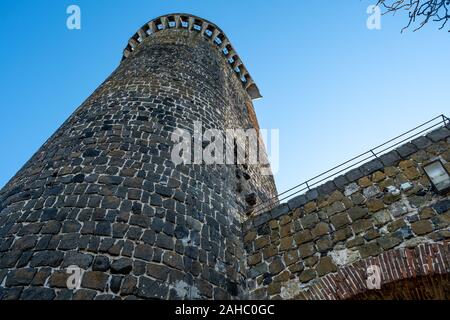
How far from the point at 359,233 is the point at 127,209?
12.0ft

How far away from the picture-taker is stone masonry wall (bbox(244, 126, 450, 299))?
430 cm

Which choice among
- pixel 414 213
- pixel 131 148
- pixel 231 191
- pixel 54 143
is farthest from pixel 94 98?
pixel 414 213

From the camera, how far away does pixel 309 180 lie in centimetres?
619

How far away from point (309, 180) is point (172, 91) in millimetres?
3950

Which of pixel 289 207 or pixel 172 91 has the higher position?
pixel 172 91

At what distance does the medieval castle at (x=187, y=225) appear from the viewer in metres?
3.92

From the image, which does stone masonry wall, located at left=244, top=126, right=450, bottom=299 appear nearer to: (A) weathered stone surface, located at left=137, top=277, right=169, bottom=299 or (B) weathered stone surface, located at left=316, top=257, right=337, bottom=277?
(B) weathered stone surface, located at left=316, top=257, right=337, bottom=277

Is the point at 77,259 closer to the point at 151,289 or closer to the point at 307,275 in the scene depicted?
the point at 151,289

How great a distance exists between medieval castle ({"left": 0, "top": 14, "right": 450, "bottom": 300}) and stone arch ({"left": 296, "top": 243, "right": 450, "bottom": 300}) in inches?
0.6

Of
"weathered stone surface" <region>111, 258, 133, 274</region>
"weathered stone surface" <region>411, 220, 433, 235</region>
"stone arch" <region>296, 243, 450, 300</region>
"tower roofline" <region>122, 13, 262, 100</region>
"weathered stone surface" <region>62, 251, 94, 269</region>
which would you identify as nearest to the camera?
"weathered stone surface" <region>62, 251, 94, 269</region>

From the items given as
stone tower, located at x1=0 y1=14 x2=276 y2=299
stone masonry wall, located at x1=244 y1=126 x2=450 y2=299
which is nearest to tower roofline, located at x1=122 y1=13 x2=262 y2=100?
stone tower, located at x1=0 y1=14 x2=276 y2=299

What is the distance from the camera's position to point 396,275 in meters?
4.15

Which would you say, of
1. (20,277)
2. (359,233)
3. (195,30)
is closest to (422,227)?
(359,233)
